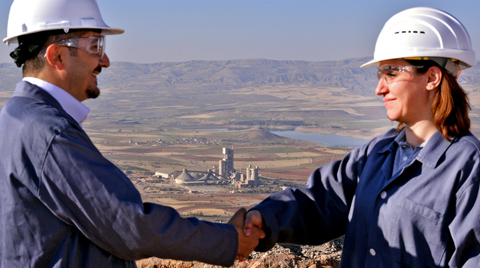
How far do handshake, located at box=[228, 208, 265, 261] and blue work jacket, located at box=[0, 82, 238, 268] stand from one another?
2.89 ft

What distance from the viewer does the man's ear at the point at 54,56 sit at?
2517 mm

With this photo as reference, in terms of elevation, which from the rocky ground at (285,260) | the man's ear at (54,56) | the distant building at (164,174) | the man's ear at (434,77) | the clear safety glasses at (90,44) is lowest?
the distant building at (164,174)

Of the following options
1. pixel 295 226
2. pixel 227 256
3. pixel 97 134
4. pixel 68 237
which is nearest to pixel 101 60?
pixel 68 237

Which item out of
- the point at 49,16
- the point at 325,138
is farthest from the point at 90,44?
the point at 325,138

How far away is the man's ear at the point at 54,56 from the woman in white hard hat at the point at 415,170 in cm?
155

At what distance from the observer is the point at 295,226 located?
320 centimetres

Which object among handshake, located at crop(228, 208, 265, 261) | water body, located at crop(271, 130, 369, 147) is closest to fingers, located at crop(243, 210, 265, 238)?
handshake, located at crop(228, 208, 265, 261)

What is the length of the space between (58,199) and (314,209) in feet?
5.74

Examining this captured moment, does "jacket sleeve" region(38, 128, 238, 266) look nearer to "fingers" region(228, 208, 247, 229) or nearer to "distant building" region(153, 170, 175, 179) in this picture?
"fingers" region(228, 208, 247, 229)

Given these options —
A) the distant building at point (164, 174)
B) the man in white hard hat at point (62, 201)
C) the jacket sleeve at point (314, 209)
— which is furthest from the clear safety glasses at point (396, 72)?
the distant building at point (164, 174)

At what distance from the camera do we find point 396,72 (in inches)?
108

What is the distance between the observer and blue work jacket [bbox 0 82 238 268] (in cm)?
211

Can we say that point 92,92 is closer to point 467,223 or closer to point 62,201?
point 62,201

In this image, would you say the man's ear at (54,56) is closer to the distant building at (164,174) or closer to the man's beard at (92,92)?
the man's beard at (92,92)
